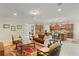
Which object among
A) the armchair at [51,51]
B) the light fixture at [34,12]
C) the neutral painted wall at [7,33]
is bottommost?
the armchair at [51,51]

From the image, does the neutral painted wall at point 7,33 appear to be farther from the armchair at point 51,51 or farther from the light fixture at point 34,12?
the armchair at point 51,51

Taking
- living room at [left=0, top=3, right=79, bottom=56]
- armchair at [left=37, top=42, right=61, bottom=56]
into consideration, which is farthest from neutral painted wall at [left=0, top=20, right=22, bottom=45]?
armchair at [left=37, top=42, right=61, bottom=56]

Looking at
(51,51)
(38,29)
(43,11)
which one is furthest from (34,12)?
(51,51)

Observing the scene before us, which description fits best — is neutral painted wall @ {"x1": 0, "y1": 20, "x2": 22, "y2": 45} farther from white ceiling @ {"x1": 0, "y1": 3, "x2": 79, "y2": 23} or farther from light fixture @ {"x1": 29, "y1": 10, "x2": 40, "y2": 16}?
light fixture @ {"x1": 29, "y1": 10, "x2": 40, "y2": 16}

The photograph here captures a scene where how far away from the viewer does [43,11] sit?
6.56ft

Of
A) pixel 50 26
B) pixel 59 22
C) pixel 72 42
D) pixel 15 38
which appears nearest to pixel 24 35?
pixel 15 38

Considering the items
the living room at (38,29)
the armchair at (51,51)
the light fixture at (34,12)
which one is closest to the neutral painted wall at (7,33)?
the living room at (38,29)

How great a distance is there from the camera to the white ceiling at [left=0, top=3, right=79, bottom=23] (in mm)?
1958

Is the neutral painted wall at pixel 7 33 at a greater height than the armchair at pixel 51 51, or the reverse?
the neutral painted wall at pixel 7 33

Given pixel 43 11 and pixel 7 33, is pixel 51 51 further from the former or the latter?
pixel 7 33

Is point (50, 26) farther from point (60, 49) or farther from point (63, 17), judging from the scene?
point (60, 49)

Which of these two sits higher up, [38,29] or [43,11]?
[43,11]

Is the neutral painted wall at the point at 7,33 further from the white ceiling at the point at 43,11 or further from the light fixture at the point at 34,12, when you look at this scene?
the light fixture at the point at 34,12

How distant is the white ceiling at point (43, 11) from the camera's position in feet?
6.42
